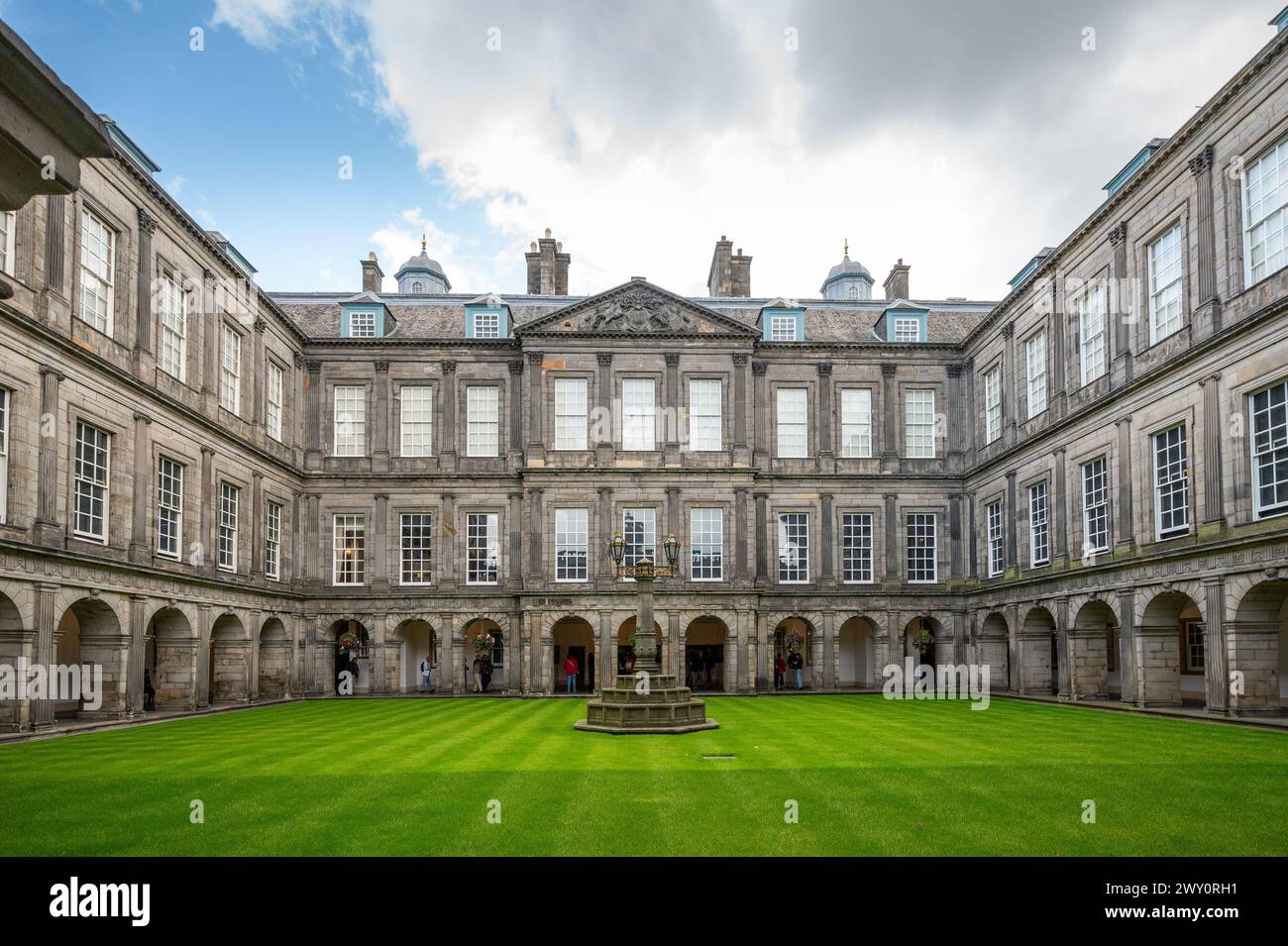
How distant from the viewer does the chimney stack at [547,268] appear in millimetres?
43031

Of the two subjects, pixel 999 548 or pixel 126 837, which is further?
pixel 999 548

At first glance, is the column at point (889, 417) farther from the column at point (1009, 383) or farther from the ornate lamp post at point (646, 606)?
the ornate lamp post at point (646, 606)

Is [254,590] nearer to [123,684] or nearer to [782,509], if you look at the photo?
[123,684]

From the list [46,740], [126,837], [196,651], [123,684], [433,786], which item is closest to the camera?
[126,837]

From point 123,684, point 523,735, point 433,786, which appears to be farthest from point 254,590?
point 433,786

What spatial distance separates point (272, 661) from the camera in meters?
34.6

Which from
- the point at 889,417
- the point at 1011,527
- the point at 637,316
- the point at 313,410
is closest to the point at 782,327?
the point at 889,417

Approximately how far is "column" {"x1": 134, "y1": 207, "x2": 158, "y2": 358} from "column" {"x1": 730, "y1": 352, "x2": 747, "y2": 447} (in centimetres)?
1929

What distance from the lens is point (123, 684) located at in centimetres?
2350

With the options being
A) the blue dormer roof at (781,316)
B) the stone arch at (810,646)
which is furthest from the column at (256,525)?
the blue dormer roof at (781,316)

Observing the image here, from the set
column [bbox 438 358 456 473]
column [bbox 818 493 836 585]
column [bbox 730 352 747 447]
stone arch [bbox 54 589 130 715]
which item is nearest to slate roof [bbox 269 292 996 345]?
column [bbox 438 358 456 473]

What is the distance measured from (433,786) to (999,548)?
1070 inches

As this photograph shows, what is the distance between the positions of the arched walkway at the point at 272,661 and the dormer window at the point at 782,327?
20758 millimetres
